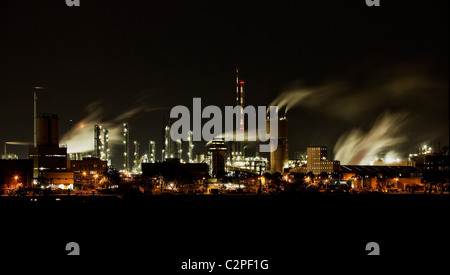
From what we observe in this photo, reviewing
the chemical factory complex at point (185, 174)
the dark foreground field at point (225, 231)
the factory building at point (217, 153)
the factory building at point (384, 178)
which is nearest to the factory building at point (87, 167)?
the chemical factory complex at point (185, 174)

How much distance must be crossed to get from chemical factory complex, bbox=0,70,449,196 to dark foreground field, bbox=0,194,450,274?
18.7m

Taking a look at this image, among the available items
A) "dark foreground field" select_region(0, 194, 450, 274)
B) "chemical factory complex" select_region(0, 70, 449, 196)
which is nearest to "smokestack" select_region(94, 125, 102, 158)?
"chemical factory complex" select_region(0, 70, 449, 196)

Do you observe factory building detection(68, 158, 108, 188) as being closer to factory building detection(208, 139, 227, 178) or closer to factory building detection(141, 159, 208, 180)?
factory building detection(141, 159, 208, 180)

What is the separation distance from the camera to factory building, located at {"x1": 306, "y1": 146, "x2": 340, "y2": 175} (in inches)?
6078

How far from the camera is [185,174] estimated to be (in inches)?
4328

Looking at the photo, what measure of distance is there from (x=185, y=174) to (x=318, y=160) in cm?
6120

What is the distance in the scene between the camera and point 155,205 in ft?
177

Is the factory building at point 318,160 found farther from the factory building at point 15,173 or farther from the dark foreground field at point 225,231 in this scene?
the dark foreground field at point 225,231

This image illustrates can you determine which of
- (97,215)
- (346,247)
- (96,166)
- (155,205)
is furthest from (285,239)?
(96,166)

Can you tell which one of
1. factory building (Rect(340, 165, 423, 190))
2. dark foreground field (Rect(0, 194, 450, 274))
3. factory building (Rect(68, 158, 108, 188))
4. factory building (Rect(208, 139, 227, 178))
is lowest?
dark foreground field (Rect(0, 194, 450, 274))

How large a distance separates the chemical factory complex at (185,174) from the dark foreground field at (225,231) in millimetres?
18672

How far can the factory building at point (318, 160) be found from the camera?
15438 cm

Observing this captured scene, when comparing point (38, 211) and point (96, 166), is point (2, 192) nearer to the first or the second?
point (38, 211)
